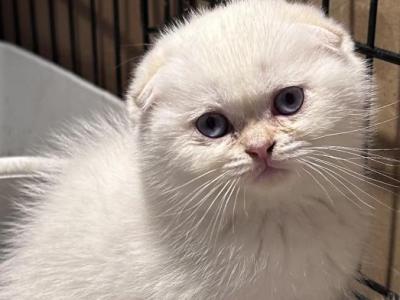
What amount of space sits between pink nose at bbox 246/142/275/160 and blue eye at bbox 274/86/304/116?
0.05m

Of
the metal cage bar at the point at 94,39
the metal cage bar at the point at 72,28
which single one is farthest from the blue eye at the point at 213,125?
the metal cage bar at the point at 72,28

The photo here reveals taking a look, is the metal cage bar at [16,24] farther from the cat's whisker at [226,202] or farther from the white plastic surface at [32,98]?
the cat's whisker at [226,202]

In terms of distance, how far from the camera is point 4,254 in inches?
56.0

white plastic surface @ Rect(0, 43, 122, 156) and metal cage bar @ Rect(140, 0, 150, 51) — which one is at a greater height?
metal cage bar @ Rect(140, 0, 150, 51)

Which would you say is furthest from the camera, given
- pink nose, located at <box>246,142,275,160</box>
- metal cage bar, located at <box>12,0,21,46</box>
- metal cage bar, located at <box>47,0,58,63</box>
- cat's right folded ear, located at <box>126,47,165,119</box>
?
metal cage bar, located at <box>12,0,21,46</box>

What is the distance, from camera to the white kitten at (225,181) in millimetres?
918

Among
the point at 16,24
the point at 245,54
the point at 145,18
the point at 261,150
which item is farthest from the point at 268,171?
the point at 16,24

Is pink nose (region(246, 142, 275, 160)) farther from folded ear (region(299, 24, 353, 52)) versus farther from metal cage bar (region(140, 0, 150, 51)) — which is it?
metal cage bar (region(140, 0, 150, 51))

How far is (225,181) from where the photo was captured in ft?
3.05

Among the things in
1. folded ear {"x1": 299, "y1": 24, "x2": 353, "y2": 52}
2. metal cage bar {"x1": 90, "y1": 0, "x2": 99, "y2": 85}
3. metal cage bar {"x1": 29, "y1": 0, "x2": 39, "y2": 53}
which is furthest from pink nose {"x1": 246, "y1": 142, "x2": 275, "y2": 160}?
metal cage bar {"x1": 29, "y1": 0, "x2": 39, "y2": 53}

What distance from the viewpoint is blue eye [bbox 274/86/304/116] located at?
36.2 inches

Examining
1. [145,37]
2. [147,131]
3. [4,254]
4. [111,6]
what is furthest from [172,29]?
[111,6]

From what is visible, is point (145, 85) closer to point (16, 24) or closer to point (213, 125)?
point (213, 125)

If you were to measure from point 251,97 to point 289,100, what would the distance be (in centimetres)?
5
